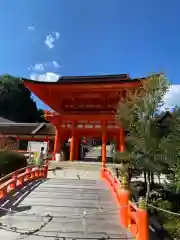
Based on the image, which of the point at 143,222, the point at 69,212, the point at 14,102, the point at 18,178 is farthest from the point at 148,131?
the point at 14,102

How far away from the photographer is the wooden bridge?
6.60m

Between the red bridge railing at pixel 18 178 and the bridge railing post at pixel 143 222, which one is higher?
the red bridge railing at pixel 18 178

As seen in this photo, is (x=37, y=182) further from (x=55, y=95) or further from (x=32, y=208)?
(x=55, y=95)

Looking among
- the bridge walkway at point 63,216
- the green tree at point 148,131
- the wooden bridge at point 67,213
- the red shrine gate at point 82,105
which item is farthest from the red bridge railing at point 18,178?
the red shrine gate at point 82,105

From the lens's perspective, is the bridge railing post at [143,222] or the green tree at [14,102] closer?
the bridge railing post at [143,222]

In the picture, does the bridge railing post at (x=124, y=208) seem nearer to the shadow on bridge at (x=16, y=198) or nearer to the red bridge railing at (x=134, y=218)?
the red bridge railing at (x=134, y=218)

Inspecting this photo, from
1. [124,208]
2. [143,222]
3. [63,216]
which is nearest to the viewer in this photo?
[143,222]

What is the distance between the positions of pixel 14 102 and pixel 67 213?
2412 inches

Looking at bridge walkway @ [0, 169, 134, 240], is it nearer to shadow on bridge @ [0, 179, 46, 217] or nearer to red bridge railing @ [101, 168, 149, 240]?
shadow on bridge @ [0, 179, 46, 217]

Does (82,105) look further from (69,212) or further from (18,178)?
(69,212)

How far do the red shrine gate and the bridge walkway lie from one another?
10.9 metres

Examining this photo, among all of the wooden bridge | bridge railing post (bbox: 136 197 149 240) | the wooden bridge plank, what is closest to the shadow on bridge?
the wooden bridge

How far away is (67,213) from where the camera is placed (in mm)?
8328

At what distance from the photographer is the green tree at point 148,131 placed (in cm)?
1161
